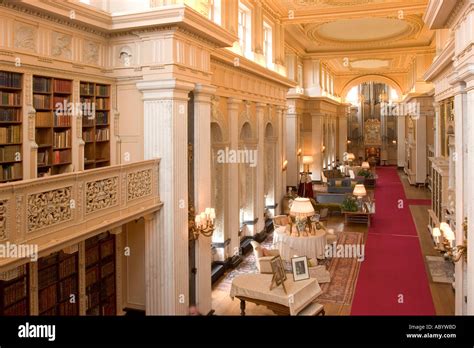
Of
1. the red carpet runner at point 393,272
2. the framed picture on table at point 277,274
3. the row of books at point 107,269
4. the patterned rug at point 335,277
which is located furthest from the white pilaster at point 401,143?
the row of books at point 107,269

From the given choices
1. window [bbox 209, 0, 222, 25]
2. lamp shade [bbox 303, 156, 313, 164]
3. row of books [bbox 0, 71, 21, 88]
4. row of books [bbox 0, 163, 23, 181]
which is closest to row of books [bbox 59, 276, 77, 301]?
row of books [bbox 0, 163, 23, 181]

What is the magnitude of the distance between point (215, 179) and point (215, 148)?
87cm

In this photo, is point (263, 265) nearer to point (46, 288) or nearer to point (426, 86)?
point (46, 288)

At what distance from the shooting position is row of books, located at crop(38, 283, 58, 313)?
23.3ft

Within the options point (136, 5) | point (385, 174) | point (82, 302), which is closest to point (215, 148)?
point (136, 5)

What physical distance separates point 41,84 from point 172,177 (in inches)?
102

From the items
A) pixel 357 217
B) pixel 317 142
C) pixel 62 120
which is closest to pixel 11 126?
pixel 62 120

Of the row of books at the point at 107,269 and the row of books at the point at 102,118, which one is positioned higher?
the row of books at the point at 102,118

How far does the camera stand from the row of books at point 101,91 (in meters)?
8.34

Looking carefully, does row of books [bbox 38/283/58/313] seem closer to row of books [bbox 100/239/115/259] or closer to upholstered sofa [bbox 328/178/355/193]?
row of books [bbox 100/239/115/259]

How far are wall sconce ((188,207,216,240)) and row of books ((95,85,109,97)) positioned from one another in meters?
2.70

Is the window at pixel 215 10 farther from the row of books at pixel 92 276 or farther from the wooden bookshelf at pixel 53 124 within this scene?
the row of books at pixel 92 276

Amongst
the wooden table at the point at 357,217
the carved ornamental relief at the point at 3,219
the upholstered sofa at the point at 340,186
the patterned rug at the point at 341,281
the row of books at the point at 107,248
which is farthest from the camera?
the upholstered sofa at the point at 340,186

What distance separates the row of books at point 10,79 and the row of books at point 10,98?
0.12 metres
